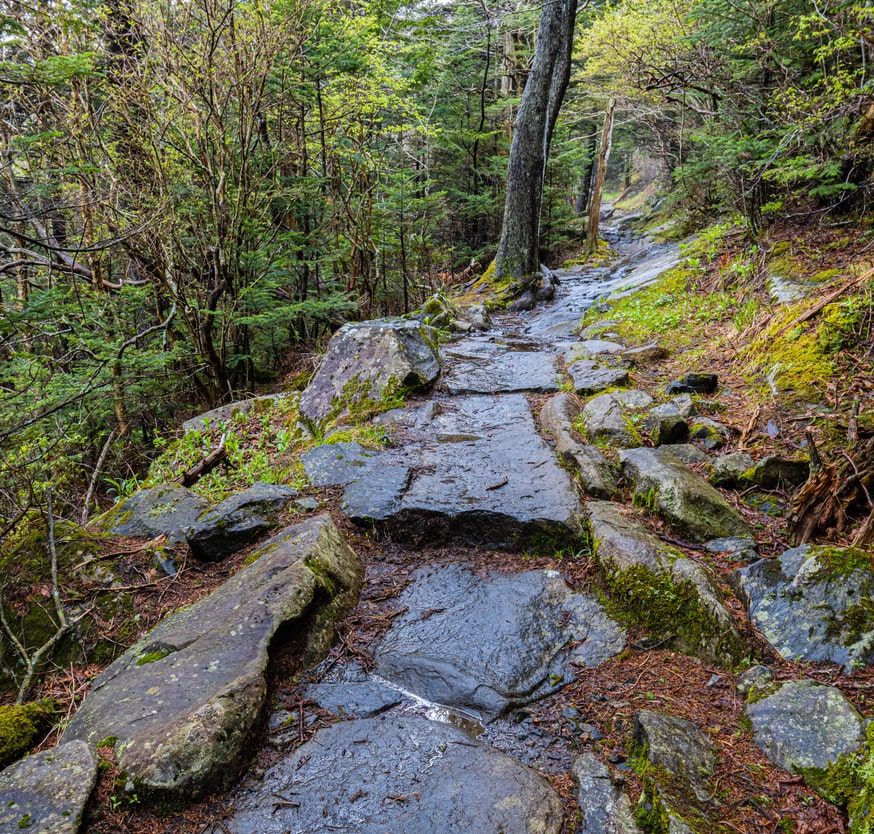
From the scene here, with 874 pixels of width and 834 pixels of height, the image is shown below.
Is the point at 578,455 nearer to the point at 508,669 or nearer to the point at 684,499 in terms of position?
the point at 684,499

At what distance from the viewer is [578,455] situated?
4.26 meters

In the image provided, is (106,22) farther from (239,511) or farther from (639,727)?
(639,727)

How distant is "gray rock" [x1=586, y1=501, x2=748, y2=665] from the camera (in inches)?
102

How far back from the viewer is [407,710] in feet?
8.35

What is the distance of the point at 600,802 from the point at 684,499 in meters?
2.04

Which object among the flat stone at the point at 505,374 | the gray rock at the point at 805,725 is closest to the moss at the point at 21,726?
the gray rock at the point at 805,725

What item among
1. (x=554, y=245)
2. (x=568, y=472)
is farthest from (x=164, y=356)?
(x=554, y=245)

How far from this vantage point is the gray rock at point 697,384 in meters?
4.96

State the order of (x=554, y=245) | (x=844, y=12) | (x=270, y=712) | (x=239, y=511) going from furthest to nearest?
(x=554, y=245), (x=844, y=12), (x=239, y=511), (x=270, y=712)

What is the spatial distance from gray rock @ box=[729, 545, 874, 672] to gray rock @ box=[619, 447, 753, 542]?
0.53m

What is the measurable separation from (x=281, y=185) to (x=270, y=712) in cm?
859

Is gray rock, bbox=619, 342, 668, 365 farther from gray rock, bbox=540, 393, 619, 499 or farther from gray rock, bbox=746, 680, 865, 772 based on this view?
gray rock, bbox=746, 680, 865, 772

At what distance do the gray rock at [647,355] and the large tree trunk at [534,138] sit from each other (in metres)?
6.00

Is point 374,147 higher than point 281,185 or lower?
higher
